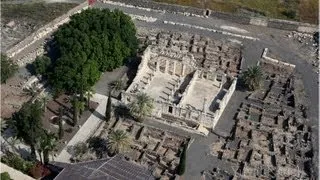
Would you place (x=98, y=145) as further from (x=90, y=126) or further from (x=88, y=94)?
(x=88, y=94)

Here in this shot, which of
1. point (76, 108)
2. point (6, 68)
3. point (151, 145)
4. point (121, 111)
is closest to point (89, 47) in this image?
point (121, 111)

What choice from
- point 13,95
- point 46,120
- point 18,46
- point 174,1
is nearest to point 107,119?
point 46,120

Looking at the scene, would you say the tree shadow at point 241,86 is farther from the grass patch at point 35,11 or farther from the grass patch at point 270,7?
the grass patch at point 35,11

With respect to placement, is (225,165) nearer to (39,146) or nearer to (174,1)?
(39,146)

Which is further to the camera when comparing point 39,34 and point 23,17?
point 23,17

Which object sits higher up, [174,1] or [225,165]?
[174,1]

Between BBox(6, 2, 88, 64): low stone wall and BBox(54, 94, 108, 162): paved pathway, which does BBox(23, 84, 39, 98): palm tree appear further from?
BBox(6, 2, 88, 64): low stone wall
